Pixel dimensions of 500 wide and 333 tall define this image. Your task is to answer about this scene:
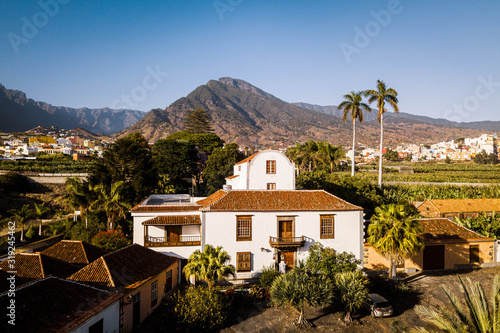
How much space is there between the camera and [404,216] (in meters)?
20.5

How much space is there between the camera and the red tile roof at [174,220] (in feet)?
76.7

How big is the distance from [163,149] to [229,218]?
3365 cm

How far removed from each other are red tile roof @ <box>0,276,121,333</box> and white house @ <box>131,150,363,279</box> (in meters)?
9.17

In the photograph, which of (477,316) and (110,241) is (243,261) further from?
(477,316)

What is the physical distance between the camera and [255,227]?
74.8 feet

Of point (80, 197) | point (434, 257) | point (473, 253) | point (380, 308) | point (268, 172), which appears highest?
point (268, 172)

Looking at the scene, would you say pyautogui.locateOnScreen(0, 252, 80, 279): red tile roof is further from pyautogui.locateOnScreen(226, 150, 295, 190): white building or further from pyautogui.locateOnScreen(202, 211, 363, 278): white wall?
pyautogui.locateOnScreen(226, 150, 295, 190): white building

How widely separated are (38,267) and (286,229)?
16.1m

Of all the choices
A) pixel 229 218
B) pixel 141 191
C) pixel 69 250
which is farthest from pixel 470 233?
pixel 141 191

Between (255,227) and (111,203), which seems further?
(111,203)

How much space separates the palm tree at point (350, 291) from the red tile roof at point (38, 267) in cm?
1593

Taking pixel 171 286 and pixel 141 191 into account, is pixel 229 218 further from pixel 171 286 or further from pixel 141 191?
pixel 141 191

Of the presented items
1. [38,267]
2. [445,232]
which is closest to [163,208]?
[38,267]

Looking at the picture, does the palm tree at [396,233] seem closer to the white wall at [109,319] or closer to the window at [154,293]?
the window at [154,293]
